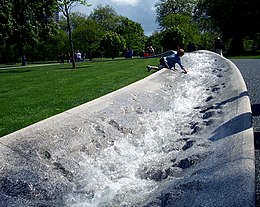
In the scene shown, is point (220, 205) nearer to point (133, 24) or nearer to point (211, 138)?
point (211, 138)

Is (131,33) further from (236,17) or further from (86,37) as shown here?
(236,17)

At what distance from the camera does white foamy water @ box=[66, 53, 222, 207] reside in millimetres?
4746

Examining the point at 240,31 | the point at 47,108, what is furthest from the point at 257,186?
the point at 240,31

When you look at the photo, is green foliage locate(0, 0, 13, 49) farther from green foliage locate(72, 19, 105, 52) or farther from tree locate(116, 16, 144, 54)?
green foliage locate(72, 19, 105, 52)

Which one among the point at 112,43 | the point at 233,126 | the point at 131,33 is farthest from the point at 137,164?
the point at 131,33

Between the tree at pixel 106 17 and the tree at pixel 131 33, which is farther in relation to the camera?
the tree at pixel 106 17

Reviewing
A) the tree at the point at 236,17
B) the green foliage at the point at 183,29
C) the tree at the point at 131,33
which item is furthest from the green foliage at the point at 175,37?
the tree at the point at 131,33

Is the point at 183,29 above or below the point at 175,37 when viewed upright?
above

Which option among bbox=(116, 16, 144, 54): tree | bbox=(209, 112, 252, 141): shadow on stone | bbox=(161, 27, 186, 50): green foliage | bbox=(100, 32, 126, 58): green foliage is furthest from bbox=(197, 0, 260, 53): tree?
bbox=(209, 112, 252, 141): shadow on stone

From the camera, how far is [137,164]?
5902 mm

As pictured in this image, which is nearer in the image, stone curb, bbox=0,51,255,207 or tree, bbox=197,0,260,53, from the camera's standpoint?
stone curb, bbox=0,51,255,207

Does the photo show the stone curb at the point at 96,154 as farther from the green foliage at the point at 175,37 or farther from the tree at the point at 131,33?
the tree at the point at 131,33

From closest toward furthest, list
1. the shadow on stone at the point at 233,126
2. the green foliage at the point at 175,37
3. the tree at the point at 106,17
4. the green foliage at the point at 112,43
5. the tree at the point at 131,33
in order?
the shadow on stone at the point at 233,126
the green foliage at the point at 175,37
the green foliage at the point at 112,43
the tree at the point at 131,33
the tree at the point at 106,17

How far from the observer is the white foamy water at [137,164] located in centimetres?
475
